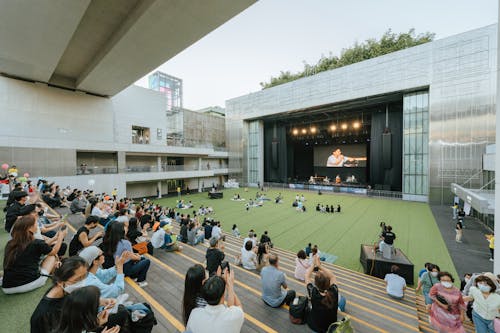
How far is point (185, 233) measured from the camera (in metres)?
7.16

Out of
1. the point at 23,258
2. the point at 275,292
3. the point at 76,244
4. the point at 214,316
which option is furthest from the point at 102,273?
the point at 275,292

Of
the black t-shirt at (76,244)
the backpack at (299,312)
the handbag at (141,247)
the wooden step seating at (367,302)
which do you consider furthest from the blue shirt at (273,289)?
the black t-shirt at (76,244)

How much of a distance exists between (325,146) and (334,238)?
75.7 feet

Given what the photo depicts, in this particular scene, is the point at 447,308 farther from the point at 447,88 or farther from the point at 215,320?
the point at 447,88

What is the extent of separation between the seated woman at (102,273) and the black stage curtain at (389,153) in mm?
22797

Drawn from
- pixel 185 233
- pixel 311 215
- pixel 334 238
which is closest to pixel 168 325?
pixel 185 233

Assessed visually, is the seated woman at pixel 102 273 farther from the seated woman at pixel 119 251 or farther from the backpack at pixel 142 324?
the backpack at pixel 142 324

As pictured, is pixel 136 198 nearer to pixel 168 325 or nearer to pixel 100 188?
pixel 100 188

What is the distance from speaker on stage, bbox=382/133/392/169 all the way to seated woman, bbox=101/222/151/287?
22.3 metres

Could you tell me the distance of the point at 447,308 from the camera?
3379 millimetres

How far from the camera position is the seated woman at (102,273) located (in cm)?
244

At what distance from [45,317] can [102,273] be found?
1450 mm

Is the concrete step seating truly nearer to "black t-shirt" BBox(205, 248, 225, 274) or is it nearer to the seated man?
the seated man

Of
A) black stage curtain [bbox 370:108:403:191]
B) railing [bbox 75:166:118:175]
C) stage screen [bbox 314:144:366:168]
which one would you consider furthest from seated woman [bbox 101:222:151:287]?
stage screen [bbox 314:144:366:168]
